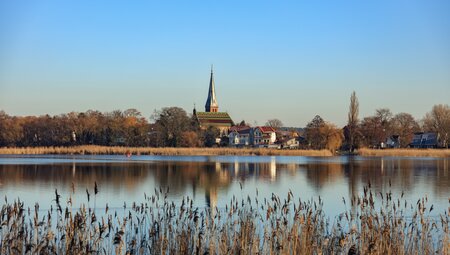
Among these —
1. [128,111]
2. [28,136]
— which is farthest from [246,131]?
[28,136]

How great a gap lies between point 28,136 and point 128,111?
18.0 meters

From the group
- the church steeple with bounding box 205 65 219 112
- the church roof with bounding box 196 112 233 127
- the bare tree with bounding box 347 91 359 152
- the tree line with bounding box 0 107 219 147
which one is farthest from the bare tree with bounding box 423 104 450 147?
the church steeple with bounding box 205 65 219 112

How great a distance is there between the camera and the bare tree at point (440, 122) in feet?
277

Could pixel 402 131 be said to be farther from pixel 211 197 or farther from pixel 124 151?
pixel 211 197

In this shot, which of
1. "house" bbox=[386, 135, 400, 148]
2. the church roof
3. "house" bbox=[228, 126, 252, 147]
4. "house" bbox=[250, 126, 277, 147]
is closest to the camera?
"house" bbox=[386, 135, 400, 148]

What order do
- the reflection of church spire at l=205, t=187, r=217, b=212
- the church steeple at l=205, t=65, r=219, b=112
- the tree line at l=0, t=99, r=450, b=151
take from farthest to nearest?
the church steeple at l=205, t=65, r=219, b=112
the tree line at l=0, t=99, r=450, b=151
the reflection of church spire at l=205, t=187, r=217, b=212

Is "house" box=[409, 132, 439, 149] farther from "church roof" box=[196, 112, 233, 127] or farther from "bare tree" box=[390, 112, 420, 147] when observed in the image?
"church roof" box=[196, 112, 233, 127]

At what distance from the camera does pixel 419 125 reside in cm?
11131

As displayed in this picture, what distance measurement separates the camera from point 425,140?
94250mm

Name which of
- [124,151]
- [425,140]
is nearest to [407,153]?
[124,151]

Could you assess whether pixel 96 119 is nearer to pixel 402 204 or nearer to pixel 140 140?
pixel 140 140

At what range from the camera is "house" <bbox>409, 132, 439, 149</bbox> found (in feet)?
293

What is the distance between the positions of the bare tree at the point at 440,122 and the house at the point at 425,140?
101cm

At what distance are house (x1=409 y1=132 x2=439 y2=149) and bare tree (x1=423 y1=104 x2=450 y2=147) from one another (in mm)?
1009
